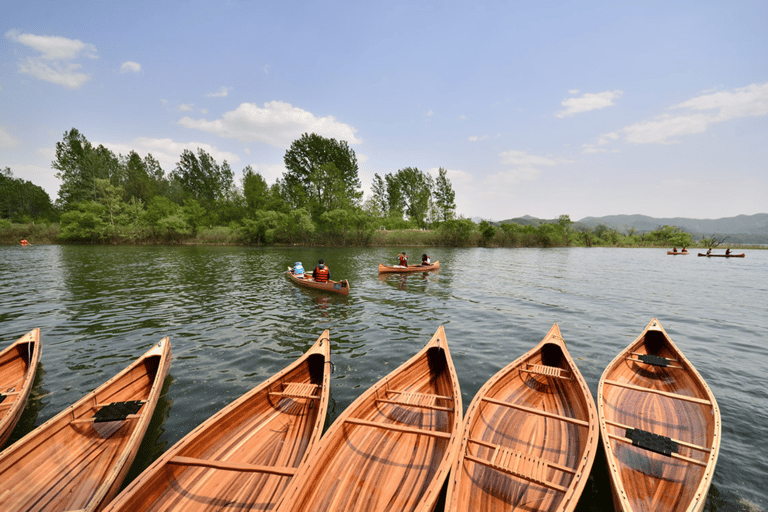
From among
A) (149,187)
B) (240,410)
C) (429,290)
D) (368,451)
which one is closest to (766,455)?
(368,451)

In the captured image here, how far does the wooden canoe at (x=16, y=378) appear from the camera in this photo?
226 inches

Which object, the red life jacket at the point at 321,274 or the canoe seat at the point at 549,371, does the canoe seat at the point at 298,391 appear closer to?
the canoe seat at the point at 549,371

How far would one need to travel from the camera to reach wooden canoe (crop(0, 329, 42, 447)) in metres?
5.73

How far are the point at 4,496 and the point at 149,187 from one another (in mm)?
98209

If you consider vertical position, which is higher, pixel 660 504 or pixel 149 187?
pixel 149 187

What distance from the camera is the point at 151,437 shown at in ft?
19.9

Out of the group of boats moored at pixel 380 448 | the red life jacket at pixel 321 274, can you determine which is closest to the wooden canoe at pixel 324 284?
the red life jacket at pixel 321 274

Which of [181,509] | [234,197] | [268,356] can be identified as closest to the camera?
[181,509]

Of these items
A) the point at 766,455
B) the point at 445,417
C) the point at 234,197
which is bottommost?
the point at 766,455

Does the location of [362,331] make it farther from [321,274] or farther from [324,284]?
[321,274]

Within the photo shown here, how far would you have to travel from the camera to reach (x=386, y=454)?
5152 millimetres

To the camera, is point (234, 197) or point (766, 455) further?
point (234, 197)

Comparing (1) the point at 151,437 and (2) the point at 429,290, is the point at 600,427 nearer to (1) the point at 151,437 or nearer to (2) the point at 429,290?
(1) the point at 151,437

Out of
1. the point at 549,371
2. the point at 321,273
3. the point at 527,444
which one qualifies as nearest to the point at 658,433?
the point at 549,371
